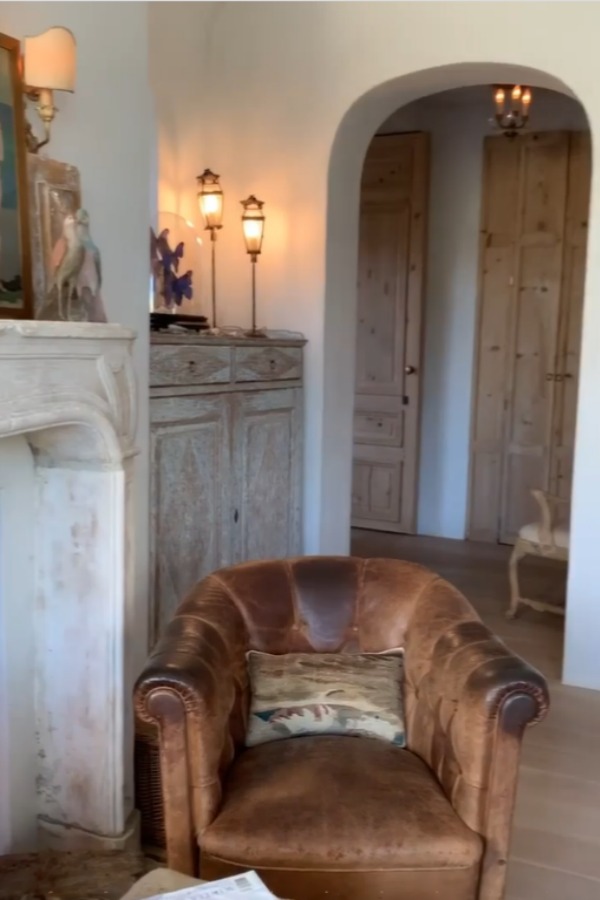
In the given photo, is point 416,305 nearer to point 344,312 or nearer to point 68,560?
point 344,312

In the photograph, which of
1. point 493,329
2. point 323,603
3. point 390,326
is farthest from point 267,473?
point 493,329

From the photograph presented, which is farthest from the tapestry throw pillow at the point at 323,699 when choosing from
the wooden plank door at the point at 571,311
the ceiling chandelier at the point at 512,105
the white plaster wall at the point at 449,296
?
the white plaster wall at the point at 449,296

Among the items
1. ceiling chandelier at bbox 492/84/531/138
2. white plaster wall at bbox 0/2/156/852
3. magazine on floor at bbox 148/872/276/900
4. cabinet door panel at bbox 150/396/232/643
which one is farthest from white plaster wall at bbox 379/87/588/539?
magazine on floor at bbox 148/872/276/900

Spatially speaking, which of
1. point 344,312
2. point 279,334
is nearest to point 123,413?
point 279,334

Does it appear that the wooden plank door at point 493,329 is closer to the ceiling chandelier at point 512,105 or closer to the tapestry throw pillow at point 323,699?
the ceiling chandelier at point 512,105

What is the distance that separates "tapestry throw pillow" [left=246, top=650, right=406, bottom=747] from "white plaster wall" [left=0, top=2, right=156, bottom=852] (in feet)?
1.46

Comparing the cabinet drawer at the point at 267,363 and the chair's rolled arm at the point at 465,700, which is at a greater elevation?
the cabinet drawer at the point at 267,363

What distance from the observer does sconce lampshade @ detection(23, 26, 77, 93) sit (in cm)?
193

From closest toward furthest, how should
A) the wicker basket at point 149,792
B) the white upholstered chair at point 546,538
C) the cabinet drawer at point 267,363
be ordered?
the wicker basket at point 149,792
the cabinet drawer at point 267,363
the white upholstered chair at point 546,538

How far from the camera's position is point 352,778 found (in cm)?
186

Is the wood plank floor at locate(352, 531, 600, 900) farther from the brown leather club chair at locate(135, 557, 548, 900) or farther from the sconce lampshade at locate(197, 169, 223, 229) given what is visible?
the sconce lampshade at locate(197, 169, 223, 229)

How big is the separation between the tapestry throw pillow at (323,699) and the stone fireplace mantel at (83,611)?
0.41m

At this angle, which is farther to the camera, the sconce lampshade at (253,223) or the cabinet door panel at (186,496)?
the sconce lampshade at (253,223)

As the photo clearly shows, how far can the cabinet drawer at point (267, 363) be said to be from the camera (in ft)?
10.8
